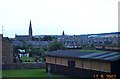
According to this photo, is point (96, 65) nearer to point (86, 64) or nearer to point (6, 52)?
point (86, 64)

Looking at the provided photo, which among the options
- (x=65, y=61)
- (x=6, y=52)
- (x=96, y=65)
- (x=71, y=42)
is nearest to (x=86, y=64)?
(x=96, y=65)

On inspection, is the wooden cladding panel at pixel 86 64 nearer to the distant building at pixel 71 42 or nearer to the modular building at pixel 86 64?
the modular building at pixel 86 64

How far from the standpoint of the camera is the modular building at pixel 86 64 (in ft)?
64.5

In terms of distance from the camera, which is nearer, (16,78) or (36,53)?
(16,78)

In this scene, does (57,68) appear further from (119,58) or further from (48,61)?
(119,58)

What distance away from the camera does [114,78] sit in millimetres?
19094

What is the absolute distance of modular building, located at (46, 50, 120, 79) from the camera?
19.7m

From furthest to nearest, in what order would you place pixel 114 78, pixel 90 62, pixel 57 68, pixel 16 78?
pixel 57 68
pixel 16 78
pixel 90 62
pixel 114 78

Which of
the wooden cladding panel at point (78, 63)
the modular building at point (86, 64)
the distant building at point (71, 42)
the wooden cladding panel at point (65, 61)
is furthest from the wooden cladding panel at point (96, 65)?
the distant building at point (71, 42)

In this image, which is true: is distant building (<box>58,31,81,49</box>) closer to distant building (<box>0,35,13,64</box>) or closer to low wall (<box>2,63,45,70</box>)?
distant building (<box>0,35,13,64</box>)

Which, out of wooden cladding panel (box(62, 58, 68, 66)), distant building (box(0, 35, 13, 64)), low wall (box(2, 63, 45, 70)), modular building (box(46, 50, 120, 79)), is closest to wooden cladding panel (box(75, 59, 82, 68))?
modular building (box(46, 50, 120, 79))

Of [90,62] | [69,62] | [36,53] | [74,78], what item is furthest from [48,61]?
[36,53]

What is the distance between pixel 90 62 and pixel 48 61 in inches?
342

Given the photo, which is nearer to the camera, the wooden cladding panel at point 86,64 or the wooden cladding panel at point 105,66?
the wooden cladding panel at point 105,66
